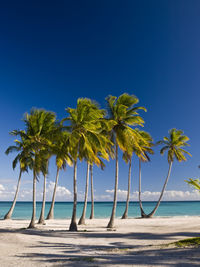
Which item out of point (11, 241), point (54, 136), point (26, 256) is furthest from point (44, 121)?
point (26, 256)

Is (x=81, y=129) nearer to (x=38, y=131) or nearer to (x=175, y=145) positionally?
(x=38, y=131)

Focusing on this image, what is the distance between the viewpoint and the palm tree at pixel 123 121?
57.9ft

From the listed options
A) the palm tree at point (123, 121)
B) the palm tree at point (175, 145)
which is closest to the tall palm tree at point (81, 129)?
the palm tree at point (123, 121)

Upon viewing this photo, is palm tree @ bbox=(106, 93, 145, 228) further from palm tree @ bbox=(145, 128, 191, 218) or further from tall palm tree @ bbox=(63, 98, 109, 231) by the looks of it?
palm tree @ bbox=(145, 128, 191, 218)

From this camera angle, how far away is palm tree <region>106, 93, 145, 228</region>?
17641mm

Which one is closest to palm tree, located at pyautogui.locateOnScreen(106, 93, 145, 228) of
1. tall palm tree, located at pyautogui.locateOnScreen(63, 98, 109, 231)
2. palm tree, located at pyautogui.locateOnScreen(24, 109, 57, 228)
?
tall palm tree, located at pyautogui.locateOnScreen(63, 98, 109, 231)

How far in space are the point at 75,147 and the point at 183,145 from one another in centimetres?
1950

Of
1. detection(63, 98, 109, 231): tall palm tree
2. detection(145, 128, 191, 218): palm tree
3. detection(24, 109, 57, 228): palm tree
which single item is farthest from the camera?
detection(145, 128, 191, 218): palm tree

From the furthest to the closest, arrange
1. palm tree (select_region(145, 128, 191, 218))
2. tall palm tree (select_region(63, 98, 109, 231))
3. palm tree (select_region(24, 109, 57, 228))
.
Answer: palm tree (select_region(145, 128, 191, 218))
palm tree (select_region(24, 109, 57, 228))
tall palm tree (select_region(63, 98, 109, 231))

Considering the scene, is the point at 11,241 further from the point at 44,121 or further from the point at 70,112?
the point at 44,121

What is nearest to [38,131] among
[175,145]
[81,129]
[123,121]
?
[81,129]

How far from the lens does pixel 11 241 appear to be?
10758mm

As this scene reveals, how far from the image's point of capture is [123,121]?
18.1 metres

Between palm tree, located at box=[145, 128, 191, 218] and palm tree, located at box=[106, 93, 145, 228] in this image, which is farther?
palm tree, located at box=[145, 128, 191, 218]
